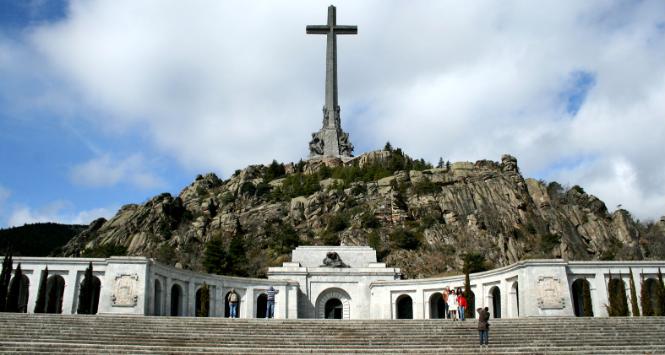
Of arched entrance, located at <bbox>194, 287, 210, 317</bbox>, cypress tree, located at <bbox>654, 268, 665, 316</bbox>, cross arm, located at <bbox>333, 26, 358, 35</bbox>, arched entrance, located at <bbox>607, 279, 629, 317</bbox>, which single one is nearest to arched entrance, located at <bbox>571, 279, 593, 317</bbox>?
arched entrance, located at <bbox>607, 279, 629, 317</bbox>

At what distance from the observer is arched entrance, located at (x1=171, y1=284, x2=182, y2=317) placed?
4027 centimetres

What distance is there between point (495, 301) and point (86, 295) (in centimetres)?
2479

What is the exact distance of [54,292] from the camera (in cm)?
3528

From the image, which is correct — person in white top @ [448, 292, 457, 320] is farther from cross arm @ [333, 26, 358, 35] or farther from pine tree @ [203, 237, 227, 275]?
cross arm @ [333, 26, 358, 35]

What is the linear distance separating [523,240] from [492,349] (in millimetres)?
55941

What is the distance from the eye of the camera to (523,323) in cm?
2762

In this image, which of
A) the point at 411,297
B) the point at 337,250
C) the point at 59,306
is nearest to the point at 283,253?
the point at 337,250

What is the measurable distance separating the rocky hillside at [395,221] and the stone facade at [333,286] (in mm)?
21205

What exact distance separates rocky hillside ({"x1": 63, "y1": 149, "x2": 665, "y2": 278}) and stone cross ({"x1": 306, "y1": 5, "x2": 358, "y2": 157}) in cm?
248

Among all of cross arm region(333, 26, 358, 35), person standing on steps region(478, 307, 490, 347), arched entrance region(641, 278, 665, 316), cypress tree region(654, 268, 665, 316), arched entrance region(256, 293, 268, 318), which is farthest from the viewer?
cross arm region(333, 26, 358, 35)

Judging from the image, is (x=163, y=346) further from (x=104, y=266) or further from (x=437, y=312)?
(x=437, y=312)

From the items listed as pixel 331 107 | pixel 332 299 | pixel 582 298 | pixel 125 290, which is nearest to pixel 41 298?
pixel 125 290

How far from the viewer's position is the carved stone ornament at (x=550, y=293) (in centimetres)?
3419

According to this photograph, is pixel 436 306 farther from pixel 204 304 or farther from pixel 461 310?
pixel 204 304
